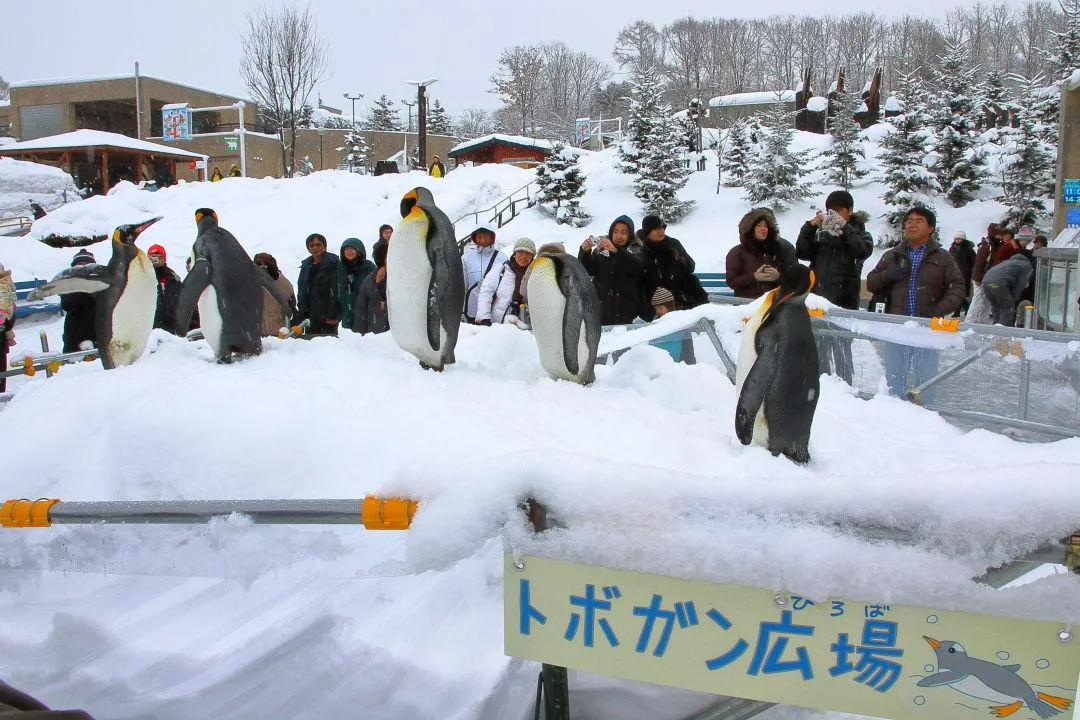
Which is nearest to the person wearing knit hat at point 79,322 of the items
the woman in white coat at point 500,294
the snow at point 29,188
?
the woman in white coat at point 500,294

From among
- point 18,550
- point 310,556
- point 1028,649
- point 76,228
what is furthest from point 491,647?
point 76,228

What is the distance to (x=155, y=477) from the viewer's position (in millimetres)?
2463

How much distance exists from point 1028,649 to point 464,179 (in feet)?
68.7

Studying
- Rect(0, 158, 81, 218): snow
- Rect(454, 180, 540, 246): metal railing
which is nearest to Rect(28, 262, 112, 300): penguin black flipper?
Rect(454, 180, 540, 246): metal railing

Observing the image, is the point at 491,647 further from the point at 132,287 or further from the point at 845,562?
the point at 132,287

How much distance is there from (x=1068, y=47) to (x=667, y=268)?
58.2 feet

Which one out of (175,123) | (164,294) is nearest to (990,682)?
(164,294)

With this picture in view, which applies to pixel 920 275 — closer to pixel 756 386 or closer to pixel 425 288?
pixel 756 386

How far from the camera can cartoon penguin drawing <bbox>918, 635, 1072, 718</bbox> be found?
41.8 inches

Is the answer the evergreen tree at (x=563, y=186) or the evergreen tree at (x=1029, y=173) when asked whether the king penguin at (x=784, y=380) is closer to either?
the evergreen tree at (x=563, y=186)

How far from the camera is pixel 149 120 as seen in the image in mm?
32125

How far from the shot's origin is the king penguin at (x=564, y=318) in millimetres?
3258

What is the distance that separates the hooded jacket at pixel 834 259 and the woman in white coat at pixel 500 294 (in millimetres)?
1811

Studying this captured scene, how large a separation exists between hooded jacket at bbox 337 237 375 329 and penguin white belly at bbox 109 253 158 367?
1.78 meters
